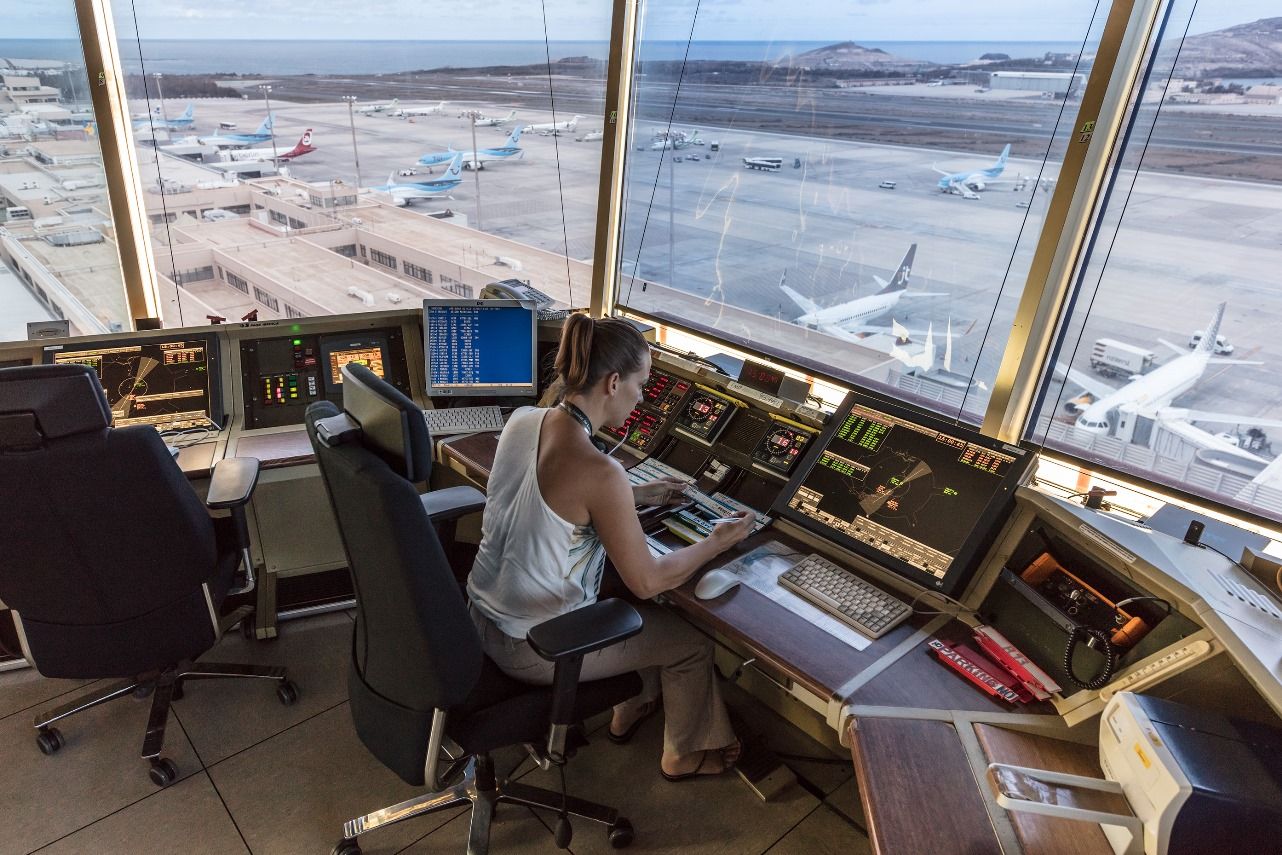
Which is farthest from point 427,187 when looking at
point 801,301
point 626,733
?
point 626,733

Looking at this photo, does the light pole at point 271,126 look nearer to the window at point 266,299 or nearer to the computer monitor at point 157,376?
the window at point 266,299

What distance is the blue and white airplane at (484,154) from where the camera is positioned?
3.59 metres

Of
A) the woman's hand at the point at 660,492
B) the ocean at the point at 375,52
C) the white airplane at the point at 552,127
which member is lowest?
the woman's hand at the point at 660,492

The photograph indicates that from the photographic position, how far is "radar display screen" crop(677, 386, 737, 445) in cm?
246

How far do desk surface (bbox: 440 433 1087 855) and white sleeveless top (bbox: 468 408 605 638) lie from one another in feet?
0.87

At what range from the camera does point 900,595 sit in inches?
75.5

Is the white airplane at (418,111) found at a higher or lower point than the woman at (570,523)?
higher

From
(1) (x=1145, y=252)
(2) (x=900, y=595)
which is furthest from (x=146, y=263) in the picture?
(1) (x=1145, y=252)

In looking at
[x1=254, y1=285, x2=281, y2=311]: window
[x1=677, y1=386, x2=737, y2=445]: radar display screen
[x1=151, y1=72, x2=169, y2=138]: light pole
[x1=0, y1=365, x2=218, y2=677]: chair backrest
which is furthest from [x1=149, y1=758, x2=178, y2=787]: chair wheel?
[x1=151, y1=72, x2=169, y2=138]: light pole

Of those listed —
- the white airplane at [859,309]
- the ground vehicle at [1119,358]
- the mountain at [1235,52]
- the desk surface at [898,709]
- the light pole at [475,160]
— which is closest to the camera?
the desk surface at [898,709]

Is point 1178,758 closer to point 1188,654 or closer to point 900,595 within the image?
point 1188,654

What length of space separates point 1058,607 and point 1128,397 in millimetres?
915

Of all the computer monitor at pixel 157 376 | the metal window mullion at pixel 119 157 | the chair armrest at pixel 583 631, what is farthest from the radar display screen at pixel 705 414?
A: the metal window mullion at pixel 119 157

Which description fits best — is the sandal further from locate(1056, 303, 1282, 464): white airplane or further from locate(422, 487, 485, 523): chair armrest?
locate(1056, 303, 1282, 464): white airplane
